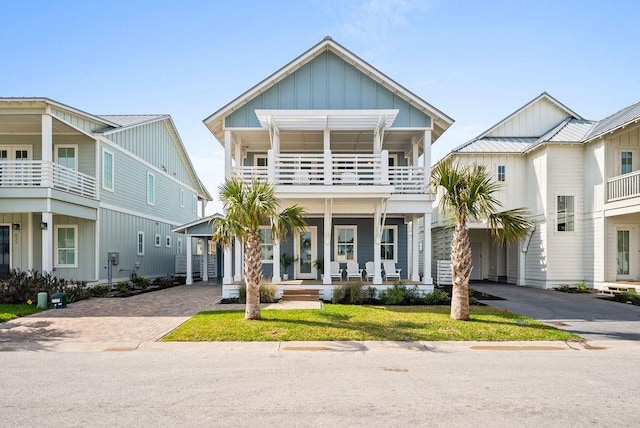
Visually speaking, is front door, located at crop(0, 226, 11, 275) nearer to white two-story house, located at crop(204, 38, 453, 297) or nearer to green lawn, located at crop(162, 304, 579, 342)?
white two-story house, located at crop(204, 38, 453, 297)

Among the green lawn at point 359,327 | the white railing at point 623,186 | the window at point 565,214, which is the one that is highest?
the white railing at point 623,186

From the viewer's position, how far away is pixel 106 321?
10.9m

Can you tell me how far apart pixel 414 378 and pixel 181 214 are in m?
25.8

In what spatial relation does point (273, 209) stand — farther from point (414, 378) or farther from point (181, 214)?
point (181, 214)

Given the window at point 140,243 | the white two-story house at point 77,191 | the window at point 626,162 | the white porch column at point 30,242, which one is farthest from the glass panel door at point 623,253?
the white porch column at point 30,242

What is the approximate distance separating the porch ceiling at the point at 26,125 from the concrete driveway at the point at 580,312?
18.3 m

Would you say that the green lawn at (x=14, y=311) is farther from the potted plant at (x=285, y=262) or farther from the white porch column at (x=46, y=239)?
the potted plant at (x=285, y=262)

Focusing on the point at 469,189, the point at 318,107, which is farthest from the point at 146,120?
the point at 469,189

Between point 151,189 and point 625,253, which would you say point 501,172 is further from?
point 151,189

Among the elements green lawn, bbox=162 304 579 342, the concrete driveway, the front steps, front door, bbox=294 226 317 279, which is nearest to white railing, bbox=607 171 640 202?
the concrete driveway

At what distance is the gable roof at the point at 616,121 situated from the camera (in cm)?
1639

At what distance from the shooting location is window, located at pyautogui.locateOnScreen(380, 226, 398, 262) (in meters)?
18.6

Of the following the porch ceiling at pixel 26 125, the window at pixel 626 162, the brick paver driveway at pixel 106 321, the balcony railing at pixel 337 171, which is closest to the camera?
the brick paver driveway at pixel 106 321

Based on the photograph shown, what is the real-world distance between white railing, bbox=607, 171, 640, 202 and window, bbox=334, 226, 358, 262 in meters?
11.2
